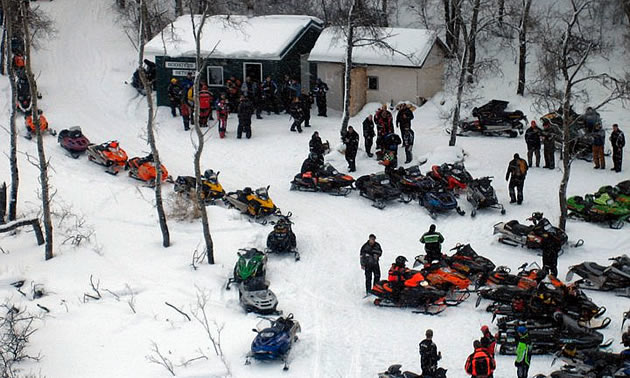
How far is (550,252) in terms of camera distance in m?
16.2

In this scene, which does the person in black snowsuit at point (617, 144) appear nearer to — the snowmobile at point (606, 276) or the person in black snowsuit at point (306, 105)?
the snowmobile at point (606, 276)

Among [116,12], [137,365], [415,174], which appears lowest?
[137,365]

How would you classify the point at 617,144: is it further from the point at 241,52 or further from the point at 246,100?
the point at 241,52

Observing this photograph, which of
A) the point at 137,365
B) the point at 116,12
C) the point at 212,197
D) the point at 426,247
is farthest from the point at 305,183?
the point at 116,12

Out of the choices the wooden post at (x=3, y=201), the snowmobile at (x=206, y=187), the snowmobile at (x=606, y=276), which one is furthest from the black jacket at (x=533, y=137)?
the wooden post at (x=3, y=201)

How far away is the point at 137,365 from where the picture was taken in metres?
13.6

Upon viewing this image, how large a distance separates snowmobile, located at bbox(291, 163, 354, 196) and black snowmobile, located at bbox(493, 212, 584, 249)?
4574mm

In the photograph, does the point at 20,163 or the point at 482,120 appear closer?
the point at 20,163

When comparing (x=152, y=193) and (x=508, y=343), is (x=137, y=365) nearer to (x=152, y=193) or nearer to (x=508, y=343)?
(x=508, y=343)

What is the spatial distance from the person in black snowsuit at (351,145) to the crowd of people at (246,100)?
12.3 ft

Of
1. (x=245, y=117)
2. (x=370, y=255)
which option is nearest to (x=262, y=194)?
(x=370, y=255)

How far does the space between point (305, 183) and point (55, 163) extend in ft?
24.8

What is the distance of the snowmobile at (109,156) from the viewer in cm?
2262

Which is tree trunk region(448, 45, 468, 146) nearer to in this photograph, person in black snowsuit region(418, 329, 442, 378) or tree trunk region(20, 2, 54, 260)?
tree trunk region(20, 2, 54, 260)
